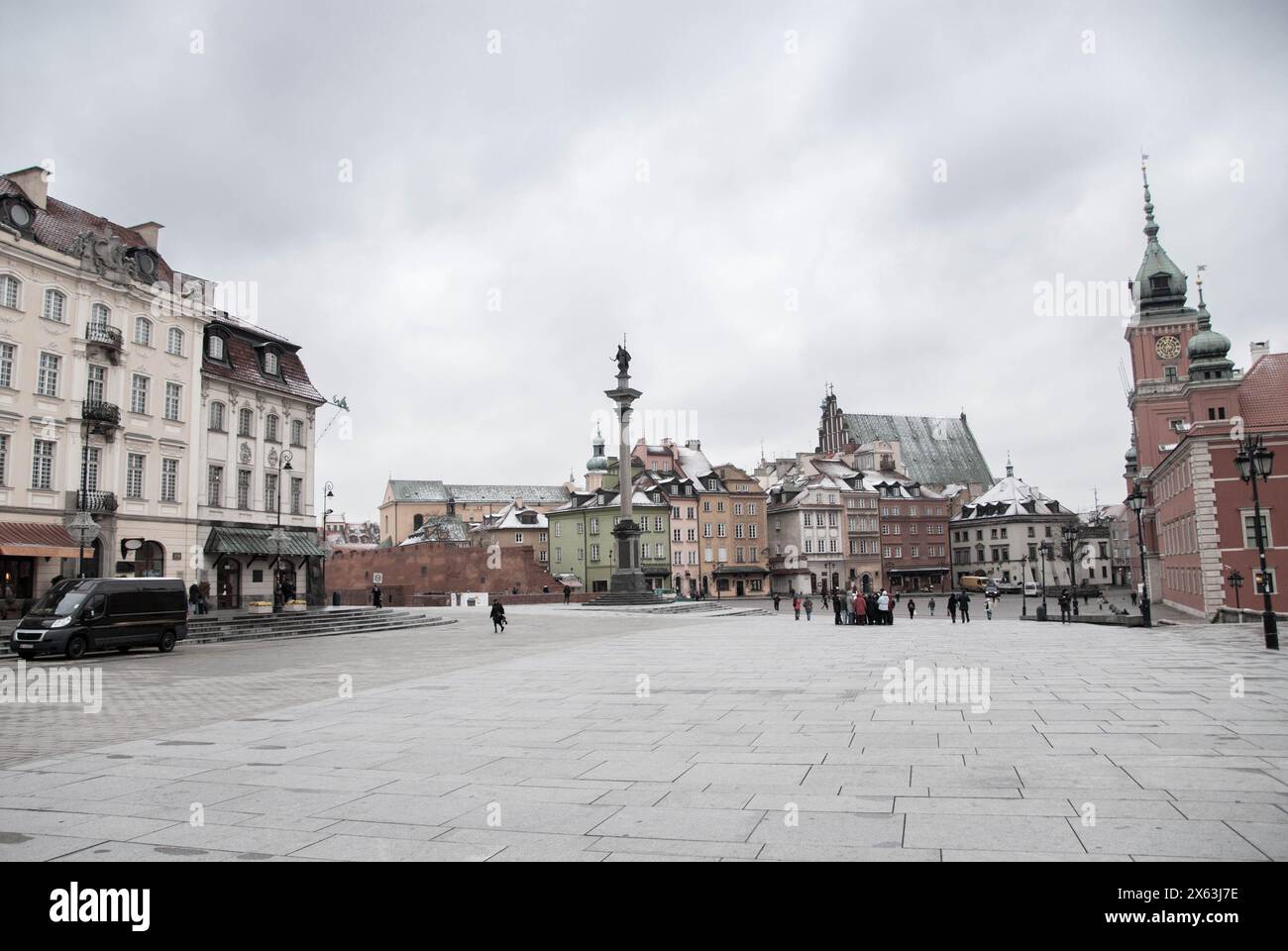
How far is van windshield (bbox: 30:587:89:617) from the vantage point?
23156 mm

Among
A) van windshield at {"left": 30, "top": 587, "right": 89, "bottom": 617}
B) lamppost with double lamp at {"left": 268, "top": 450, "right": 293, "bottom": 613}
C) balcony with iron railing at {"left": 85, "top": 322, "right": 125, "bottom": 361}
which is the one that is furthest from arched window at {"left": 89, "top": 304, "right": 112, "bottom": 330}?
van windshield at {"left": 30, "top": 587, "right": 89, "bottom": 617}

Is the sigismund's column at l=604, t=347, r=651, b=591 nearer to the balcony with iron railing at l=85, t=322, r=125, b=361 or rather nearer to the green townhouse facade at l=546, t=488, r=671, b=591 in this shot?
the balcony with iron railing at l=85, t=322, r=125, b=361

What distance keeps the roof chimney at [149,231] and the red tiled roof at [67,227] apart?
1.29 ft

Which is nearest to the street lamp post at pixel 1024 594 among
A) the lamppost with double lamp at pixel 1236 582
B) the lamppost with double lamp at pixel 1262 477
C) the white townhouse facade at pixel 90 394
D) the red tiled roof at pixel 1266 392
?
the lamppost with double lamp at pixel 1236 582

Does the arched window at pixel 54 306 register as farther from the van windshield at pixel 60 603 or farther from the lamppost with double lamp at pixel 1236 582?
the lamppost with double lamp at pixel 1236 582

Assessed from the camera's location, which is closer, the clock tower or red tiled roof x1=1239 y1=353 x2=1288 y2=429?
red tiled roof x1=1239 y1=353 x2=1288 y2=429

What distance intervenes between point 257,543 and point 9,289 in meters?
15.0

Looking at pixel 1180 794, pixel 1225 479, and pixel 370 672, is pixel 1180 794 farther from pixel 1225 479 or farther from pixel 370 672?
pixel 1225 479

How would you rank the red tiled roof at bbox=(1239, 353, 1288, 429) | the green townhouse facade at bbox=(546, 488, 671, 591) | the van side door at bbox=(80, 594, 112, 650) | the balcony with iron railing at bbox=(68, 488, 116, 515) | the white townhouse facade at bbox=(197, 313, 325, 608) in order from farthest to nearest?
the green townhouse facade at bbox=(546, 488, 671, 591), the red tiled roof at bbox=(1239, 353, 1288, 429), the white townhouse facade at bbox=(197, 313, 325, 608), the balcony with iron railing at bbox=(68, 488, 116, 515), the van side door at bbox=(80, 594, 112, 650)

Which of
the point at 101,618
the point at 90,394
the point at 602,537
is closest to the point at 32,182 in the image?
the point at 90,394

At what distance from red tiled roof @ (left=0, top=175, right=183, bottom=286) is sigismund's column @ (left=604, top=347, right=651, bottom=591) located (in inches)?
926

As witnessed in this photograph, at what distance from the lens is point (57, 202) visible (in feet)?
123
